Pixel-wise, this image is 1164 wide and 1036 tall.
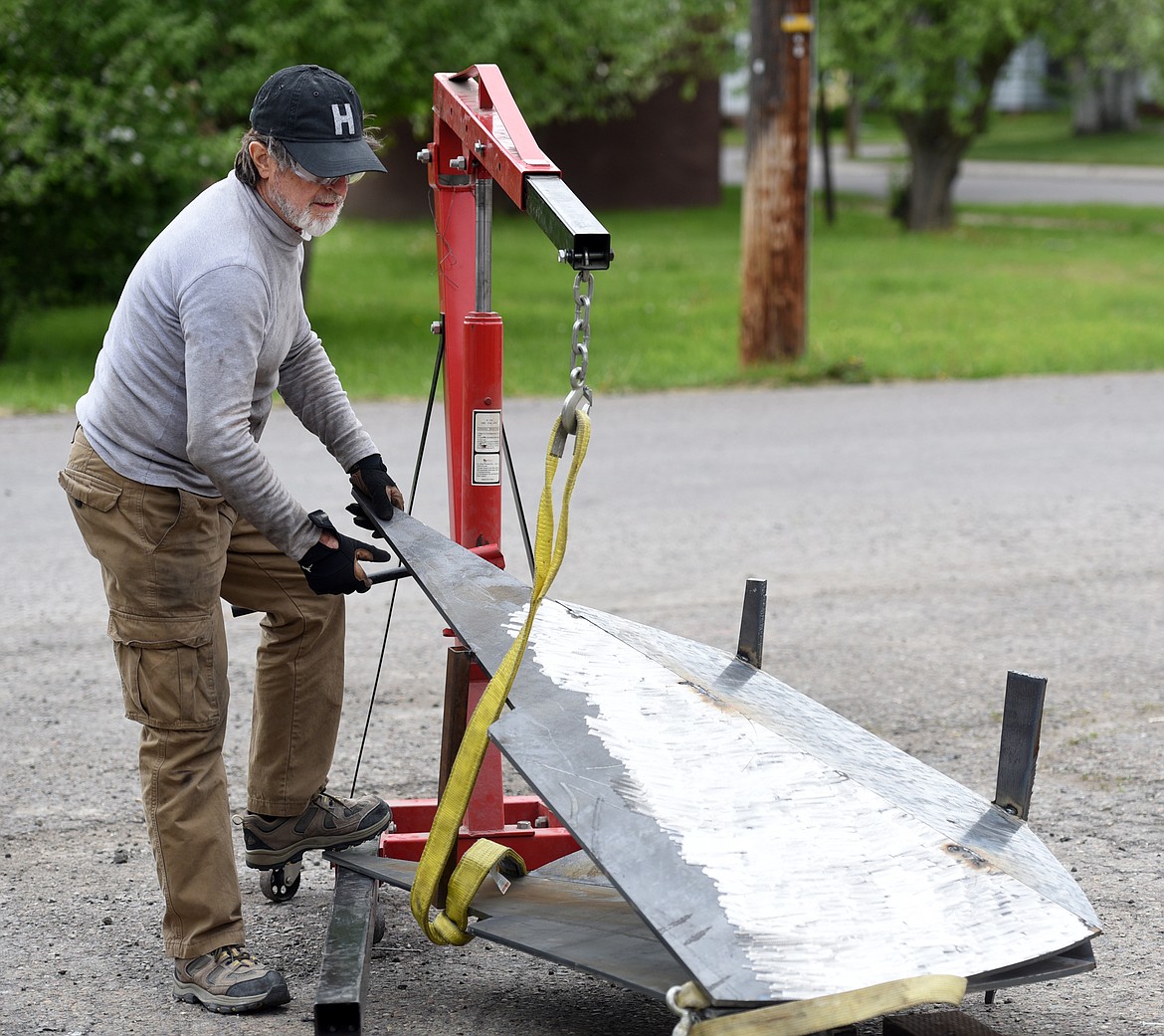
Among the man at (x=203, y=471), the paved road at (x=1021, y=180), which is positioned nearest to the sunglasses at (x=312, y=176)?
the man at (x=203, y=471)

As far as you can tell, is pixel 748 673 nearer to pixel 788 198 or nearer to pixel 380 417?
pixel 380 417

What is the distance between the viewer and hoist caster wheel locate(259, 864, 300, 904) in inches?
149

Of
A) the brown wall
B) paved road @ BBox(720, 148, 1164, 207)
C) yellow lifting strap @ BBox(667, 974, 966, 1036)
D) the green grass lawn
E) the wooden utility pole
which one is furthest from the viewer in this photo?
paved road @ BBox(720, 148, 1164, 207)

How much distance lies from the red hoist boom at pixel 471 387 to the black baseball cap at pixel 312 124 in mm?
296

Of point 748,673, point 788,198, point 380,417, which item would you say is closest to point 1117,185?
point 788,198

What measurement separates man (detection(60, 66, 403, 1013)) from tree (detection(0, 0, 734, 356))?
822 centimetres

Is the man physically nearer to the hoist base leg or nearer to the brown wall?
the hoist base leg

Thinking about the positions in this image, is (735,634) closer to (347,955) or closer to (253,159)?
(347,955)

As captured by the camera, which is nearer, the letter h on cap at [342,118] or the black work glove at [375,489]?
the letter h on cap at [342,118]

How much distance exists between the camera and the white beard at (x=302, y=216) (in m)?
3.16

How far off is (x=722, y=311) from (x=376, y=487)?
39.0 feet

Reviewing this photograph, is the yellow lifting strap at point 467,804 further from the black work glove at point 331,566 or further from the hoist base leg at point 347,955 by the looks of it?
the black work glove at point 331,566

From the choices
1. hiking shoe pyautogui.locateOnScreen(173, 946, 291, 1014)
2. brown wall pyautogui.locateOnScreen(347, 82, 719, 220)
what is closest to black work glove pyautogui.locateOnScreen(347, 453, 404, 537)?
hiking shoe pyautogui.locateOnScreen(173, 946, 291, 1014)

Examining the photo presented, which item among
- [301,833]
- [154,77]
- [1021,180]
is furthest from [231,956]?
[1021,180]
